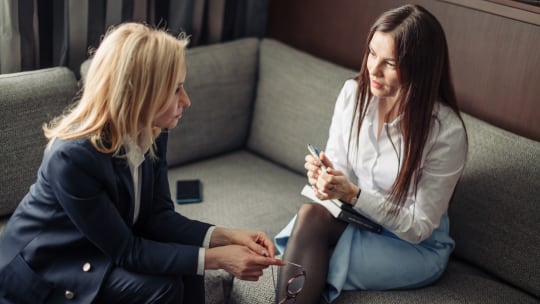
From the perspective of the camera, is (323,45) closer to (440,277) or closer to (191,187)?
(191,187)

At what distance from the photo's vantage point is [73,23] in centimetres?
210

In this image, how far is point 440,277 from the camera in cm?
188

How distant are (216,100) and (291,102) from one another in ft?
0.90

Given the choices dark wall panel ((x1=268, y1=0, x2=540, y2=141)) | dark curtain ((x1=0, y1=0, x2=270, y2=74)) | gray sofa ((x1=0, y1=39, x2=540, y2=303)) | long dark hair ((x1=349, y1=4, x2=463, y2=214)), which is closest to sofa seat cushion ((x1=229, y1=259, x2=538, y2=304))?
gray sofa ((x1=0, y1=39, x2=540, y2=303))

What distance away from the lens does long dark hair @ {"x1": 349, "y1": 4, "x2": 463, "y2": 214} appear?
5.43 feet

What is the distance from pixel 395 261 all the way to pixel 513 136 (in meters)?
0.53

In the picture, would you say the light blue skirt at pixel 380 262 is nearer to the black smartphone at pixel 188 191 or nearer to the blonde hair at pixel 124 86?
the black smartphone at pixel 188 191

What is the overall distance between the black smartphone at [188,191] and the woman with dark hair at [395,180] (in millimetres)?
381

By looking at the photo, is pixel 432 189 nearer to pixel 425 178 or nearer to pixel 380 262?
pixel 425 178

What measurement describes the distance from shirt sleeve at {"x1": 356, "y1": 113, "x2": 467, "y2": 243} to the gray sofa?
0.19 metres

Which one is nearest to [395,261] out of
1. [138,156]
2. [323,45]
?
[138,156]

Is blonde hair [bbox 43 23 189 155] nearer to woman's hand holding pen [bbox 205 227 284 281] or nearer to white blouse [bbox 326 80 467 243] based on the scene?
woman's hand holding pen [bbox 205 227 284 281]

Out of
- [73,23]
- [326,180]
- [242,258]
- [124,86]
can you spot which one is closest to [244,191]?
[326,180]

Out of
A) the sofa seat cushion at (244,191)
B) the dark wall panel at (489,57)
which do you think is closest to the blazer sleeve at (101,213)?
the sofa seat cushion at (244,191)
